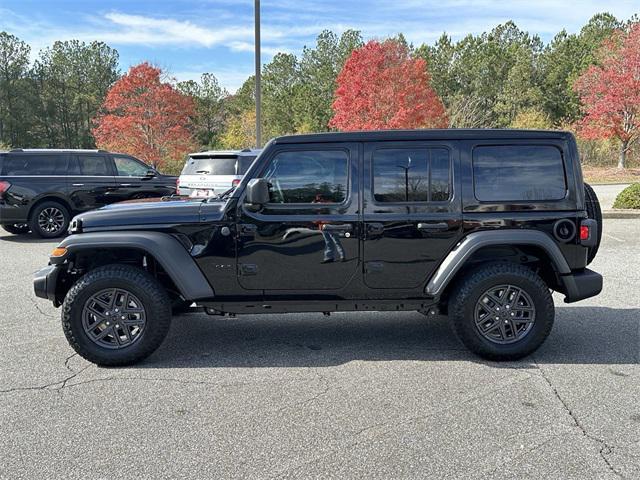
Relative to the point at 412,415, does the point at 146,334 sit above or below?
above

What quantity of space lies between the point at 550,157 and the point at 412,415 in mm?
2373

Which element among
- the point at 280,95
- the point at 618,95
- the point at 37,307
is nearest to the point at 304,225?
the point at 37,307

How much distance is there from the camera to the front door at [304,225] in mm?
4250

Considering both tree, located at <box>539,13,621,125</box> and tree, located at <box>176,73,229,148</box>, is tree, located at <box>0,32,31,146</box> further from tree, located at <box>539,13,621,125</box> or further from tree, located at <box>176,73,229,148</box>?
tree, located at <box>539,13,621,125</box>

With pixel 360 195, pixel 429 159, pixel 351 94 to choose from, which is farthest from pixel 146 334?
pixel 351 94

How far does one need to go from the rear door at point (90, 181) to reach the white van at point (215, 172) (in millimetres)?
1992

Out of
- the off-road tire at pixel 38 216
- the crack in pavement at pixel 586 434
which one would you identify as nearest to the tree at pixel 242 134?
the off-road tire at pixel 38 216

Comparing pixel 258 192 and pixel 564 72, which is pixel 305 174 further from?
pixel 564 72

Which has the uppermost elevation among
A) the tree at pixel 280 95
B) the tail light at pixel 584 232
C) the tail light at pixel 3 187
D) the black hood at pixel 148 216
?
the tree at pixel 280 95

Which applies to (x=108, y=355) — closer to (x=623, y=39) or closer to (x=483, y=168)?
(x=483, y=168)

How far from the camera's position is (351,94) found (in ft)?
87.6

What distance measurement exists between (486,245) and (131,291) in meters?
2.79

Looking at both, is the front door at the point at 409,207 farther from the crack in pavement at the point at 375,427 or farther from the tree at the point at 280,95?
the tree at the point at 280,95

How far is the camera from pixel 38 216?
426 inches
